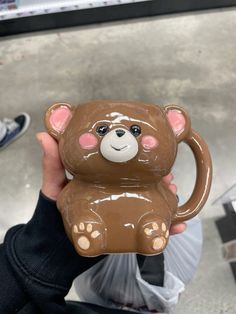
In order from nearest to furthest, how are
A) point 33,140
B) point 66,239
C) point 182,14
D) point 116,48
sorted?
1. point 66,239
2. point 33,140
3. point 116,48
4. point 182,14

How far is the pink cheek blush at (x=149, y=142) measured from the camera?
55cm

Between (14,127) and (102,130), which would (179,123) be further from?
(14,127)

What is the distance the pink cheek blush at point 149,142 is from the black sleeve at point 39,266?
194mm

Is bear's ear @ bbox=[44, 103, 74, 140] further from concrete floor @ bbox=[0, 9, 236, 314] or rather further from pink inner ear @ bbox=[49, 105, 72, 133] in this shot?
concrete floor @ bbox=[0, 9, 236, 314]

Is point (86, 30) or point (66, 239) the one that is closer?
point (66, 239)

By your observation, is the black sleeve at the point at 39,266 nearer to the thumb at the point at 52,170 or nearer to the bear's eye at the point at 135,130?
the thumb at the point at 52,170

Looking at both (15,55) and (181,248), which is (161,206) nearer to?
(181,248)

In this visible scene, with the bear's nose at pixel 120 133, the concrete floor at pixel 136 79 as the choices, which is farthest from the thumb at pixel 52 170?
the concrete floor at pixel 136 79

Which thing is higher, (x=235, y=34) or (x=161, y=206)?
(x=161, y=206)

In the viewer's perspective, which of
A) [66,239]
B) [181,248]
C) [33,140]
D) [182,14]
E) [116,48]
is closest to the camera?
[66,239]

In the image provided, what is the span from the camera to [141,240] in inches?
21.3

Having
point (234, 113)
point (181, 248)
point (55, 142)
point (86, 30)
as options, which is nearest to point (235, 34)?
point (234, 113)

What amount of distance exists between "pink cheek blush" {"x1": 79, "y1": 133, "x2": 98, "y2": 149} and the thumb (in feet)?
0.29

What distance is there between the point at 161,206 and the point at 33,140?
91 cm
